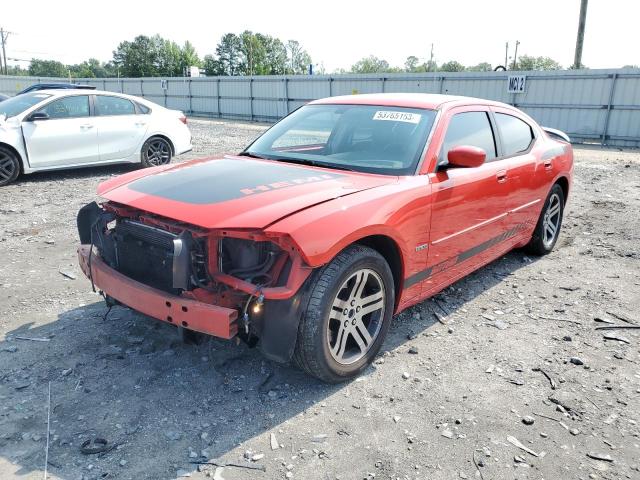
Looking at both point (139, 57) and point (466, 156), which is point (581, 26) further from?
point (139, 57)

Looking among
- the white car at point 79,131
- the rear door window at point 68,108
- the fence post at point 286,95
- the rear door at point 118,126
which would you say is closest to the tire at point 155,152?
the white car at point 79,131

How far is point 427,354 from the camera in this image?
3656 millimetres

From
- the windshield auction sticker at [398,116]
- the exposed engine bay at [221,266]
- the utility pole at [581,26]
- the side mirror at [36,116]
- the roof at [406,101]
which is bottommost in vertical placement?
the exposed engine bay at [221,266]

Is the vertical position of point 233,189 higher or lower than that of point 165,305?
higher

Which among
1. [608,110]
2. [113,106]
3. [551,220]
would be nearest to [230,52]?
[608,110]

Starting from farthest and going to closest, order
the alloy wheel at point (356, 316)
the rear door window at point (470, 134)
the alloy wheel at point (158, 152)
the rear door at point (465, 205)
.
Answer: the alloy wheel at point (158, 152) → the rear door window at point (470, 134) → the rear door at point (465, 205) → the alloy wheel at point (356, 316)

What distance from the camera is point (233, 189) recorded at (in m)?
3.19

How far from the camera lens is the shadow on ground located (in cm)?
260

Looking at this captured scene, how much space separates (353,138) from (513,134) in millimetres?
1803

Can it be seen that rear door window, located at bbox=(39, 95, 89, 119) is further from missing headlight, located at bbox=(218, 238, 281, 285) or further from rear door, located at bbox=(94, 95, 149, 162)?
missing headlight, located at bbox=(218, 238, 281, 285)

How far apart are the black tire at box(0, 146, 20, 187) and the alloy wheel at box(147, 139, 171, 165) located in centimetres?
237

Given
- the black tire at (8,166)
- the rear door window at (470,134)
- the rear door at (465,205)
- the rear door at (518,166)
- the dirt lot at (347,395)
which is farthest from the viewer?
the black tire at (8,166)

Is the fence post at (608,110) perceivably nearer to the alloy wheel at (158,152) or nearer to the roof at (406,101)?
the alloy wheel at (158,152)

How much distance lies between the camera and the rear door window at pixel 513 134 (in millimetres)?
4727
